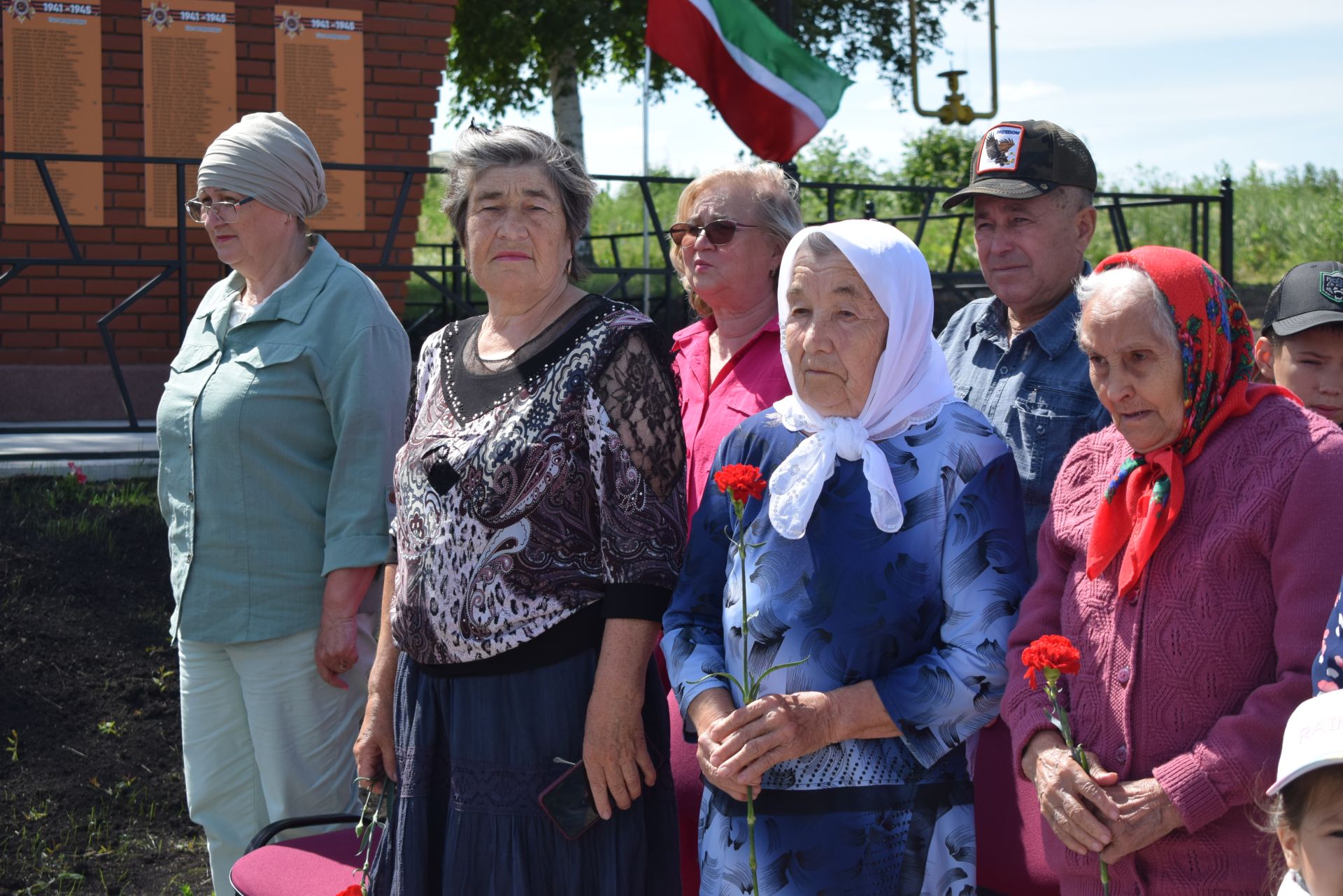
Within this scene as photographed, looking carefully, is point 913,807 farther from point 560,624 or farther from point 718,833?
point 560,624

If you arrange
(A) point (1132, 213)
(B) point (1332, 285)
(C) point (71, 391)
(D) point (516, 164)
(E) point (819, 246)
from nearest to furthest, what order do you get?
(E) point (819, 246) < (D) point (516, 164) < (B) point (1332, 285) < (C) point (71, 391) < (A) point (1132, 213)

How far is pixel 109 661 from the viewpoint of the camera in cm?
568

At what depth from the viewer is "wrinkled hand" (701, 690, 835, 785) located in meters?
2.28

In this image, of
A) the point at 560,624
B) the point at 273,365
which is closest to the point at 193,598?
the point at 273,365

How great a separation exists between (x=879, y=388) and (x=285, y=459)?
181 cm

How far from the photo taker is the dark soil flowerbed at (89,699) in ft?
15.5

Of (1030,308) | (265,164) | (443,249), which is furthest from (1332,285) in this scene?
(443,249)

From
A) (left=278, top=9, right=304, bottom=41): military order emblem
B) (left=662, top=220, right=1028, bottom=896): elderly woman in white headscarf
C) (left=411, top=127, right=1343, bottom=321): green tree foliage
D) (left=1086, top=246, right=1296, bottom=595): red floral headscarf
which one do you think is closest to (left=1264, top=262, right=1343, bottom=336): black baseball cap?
(left=1086, top=246, right=1296, bottom=595): red floral headscarf

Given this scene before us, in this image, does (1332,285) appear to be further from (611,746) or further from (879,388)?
(611,746)

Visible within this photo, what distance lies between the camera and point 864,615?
2.35 meters

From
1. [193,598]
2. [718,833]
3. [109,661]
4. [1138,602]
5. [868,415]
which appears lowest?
[109,661]

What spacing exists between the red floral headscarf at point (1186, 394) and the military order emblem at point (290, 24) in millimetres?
8073

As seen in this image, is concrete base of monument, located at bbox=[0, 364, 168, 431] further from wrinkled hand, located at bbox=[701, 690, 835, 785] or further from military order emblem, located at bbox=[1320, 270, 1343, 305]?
military order emblem, located at bbox=[1320, 270, 1343, 305]

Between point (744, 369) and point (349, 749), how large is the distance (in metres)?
1.56
